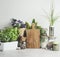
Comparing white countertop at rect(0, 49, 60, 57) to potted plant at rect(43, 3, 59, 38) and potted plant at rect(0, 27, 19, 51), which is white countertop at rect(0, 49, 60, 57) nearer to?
potted plant at rect(0, 27, 19, 51)

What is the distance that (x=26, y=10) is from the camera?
212 centimetres

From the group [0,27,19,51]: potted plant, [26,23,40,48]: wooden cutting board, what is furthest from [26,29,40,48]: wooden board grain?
[0,27,19,51]: potted plant

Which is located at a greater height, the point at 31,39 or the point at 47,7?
the point at 47,7

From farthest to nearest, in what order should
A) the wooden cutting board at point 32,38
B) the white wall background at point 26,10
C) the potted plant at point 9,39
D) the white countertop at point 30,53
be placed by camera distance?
the white wall background at point 26,10 → the wooden cutting board at point 32,38 → the potted plant at point 9,39 → the white countertop at point 30,53

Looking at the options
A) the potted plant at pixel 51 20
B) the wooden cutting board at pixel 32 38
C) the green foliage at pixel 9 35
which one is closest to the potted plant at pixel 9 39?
the green foliage at pixel 9 35

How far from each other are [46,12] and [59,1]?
0.24 meters

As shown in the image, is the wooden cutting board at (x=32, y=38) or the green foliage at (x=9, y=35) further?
the wooden cutting board at (x=32, y=38)

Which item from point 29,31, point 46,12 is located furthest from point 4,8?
point 46,12

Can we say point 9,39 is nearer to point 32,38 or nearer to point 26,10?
point 32,38

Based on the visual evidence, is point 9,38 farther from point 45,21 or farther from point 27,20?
point 45,21

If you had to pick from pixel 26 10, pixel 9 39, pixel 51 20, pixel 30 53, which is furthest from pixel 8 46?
pixel 51 20

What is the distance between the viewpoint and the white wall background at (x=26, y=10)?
6.64ft

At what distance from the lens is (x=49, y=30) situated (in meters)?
2.11

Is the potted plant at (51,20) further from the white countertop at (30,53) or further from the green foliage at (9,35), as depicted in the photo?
the green foliage at (9,35)
